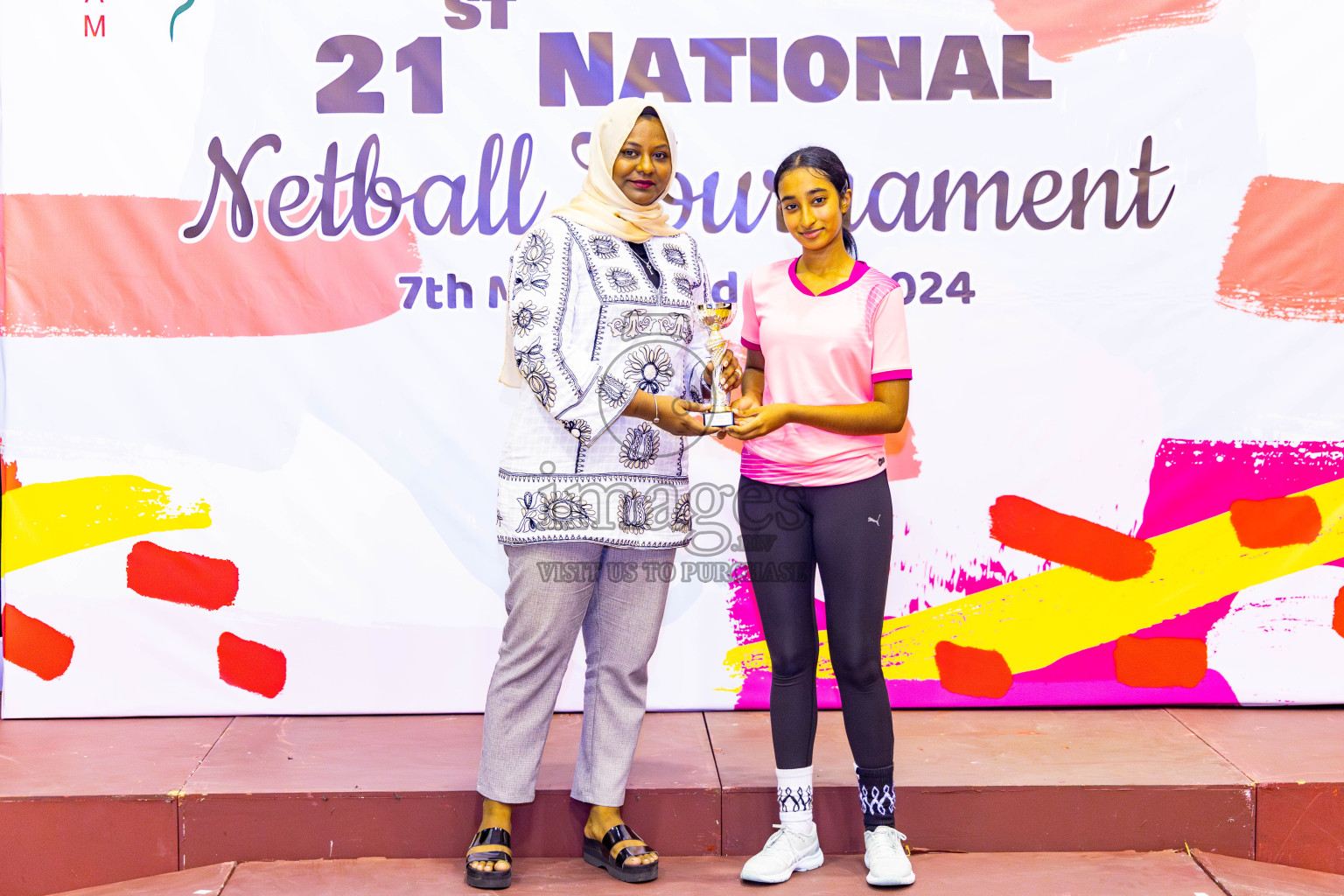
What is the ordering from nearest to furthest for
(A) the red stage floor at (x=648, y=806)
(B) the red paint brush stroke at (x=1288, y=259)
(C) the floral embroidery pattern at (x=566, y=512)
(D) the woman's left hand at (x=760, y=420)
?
(D) the woman's left hand at (x=760, y=420) < (C) the floral embroidery pattern at (x=566, y=512) < (A) the red stage floor at (x=648, y=806) < (B) the red paint brush stroke at (x=1288, y=259)

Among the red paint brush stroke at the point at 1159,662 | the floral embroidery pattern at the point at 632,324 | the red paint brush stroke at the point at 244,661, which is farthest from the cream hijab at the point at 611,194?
the red paint brush stroke at the point at 1159,662

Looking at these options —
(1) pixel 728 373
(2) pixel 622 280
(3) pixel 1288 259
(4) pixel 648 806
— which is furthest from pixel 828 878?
(3) pixel 1288 259

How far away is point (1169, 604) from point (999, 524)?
53 cm

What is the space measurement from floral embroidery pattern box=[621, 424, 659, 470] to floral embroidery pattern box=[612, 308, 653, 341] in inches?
7.6

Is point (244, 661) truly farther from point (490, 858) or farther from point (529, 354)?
point (529, 354)

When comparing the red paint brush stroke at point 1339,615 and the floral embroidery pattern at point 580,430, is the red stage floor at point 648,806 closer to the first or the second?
the red paint brush stroke at point 1339,615

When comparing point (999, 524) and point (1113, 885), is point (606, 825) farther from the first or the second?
point (999, 524)

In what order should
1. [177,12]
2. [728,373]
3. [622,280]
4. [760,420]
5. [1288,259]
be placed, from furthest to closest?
[1288,259] < [177,12] < [728,373] < [622,280] < [760,420]

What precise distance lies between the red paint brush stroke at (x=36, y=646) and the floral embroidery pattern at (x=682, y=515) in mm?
1869

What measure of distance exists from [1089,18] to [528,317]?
1.93m

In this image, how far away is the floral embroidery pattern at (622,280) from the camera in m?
2.36

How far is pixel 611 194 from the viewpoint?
238 centimetres

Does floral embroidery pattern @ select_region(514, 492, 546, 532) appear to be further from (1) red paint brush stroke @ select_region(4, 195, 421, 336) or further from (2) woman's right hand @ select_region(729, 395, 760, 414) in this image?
(1) red paint brush stroke @ select_region(4, 195, 421, 336)

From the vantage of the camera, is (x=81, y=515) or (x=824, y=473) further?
(x=81, y=515)
